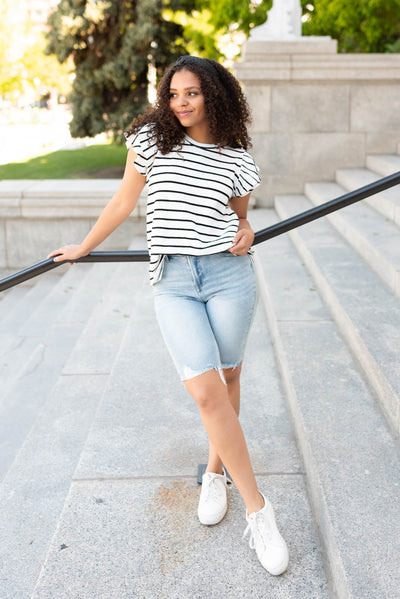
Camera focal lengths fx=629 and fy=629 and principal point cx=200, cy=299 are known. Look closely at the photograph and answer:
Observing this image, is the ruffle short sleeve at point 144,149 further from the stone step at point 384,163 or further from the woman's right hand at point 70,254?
the stone step at point 384,163

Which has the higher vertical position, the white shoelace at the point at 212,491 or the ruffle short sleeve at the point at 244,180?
the ruffle short sleeve at the point at 244,180

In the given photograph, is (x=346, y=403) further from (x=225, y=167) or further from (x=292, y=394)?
(x=225, y=167)

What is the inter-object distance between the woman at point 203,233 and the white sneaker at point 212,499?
0.85 ft

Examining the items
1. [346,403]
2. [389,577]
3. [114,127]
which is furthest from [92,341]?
[114,127]

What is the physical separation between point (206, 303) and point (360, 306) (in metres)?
1.73

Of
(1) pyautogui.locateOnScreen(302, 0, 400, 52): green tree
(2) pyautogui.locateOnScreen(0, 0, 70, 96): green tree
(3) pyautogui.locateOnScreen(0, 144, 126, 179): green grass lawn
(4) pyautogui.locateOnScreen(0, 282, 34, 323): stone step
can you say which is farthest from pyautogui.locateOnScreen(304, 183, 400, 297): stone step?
(2) pyautogui.locateOnScreen(0, 0, 70, 96): green tree

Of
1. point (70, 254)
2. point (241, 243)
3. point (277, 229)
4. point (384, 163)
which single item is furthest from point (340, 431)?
point (384, 163)

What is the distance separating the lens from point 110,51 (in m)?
13.1

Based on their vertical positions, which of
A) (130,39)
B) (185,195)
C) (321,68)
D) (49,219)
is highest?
(130,39)

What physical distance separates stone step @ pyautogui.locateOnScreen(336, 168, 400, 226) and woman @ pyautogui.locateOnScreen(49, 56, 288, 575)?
3.12 meters

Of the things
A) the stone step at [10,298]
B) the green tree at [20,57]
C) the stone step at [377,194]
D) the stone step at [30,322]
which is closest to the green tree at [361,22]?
the stone step at [377,194]

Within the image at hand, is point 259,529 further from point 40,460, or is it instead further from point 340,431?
point 40,460

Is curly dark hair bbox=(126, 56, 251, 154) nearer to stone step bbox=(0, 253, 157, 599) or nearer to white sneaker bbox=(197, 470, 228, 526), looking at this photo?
white sneaker bbox=(197, 470, 228, 526)

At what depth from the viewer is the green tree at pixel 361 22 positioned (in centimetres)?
1060
